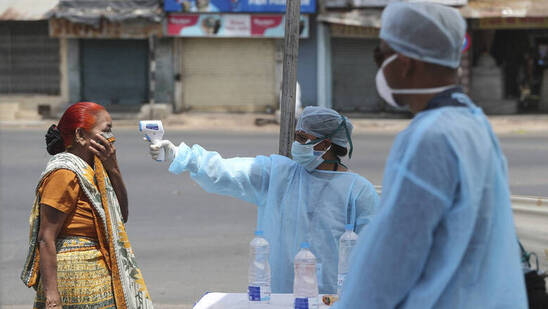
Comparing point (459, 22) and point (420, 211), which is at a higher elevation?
point (459, 22)

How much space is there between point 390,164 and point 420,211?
0.18 meters

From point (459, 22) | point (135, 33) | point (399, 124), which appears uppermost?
point (459, 22)

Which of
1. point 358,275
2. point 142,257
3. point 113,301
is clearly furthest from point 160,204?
point 358,275

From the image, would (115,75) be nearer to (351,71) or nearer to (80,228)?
(351,71)

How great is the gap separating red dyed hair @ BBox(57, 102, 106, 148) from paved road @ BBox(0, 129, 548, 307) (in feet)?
1.91

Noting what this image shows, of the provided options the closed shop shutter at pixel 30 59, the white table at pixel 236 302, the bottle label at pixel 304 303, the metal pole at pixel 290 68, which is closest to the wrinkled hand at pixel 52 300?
the white table at pixel 236 302

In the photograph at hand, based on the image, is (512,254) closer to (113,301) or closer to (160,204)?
(113,301)

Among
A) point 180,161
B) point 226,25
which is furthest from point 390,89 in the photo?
point 226,25

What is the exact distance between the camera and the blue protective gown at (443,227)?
1.99 m

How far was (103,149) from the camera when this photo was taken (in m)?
3.88

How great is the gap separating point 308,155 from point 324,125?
0.18 meters

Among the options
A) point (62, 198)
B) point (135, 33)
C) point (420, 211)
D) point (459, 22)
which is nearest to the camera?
point (420, 211)

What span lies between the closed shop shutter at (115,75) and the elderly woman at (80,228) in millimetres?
20274

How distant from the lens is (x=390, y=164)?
2105 mm
